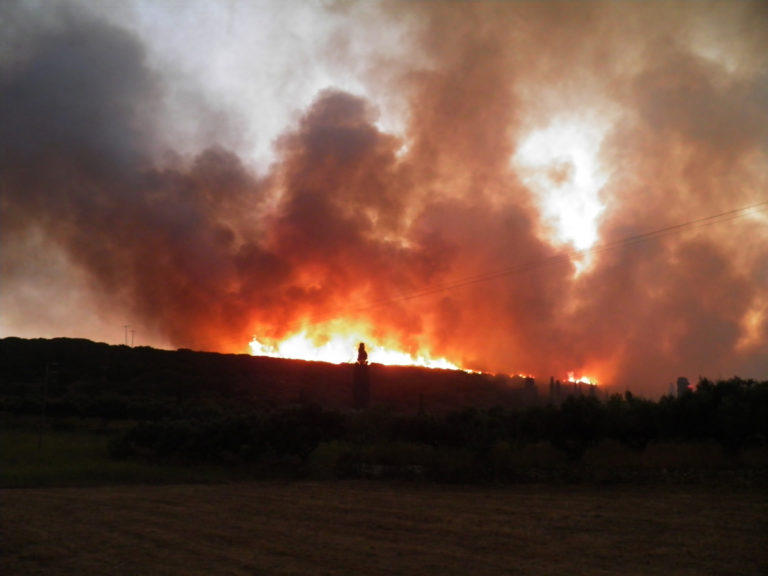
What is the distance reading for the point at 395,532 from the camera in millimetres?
15758

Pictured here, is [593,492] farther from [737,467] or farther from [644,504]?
[737,467]

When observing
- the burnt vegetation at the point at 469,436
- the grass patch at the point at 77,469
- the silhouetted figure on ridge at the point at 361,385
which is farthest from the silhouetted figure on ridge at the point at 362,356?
the grass patch at the point at 77,469

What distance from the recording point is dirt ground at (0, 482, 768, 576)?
484 inches

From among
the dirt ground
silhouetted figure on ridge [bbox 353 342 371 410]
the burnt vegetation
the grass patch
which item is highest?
silhouetted figure on ridge [bbox 353 342 371 410]

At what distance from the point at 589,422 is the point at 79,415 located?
170ft

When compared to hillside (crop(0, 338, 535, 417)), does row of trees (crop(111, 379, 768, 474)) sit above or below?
below

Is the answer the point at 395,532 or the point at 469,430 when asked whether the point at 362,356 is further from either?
the point at 395,532

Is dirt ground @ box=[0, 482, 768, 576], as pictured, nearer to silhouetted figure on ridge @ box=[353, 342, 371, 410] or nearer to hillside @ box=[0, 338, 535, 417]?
silhouetted figure on ridge @ box=[353, 342, 371, 410]

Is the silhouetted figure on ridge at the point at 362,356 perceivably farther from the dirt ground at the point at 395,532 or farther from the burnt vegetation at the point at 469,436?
the dirt ground at the point at 395,532

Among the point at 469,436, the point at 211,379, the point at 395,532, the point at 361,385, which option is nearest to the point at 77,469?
the point at 469,436

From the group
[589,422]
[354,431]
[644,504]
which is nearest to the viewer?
[644,504]

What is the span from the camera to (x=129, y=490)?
86.8 feet

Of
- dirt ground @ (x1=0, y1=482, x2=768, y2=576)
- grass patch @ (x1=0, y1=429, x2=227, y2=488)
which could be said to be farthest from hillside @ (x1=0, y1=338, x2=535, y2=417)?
dirt ground @ (x1=0, y1=482, x2=768, y2=576)

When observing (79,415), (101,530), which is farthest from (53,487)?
(79,415)
